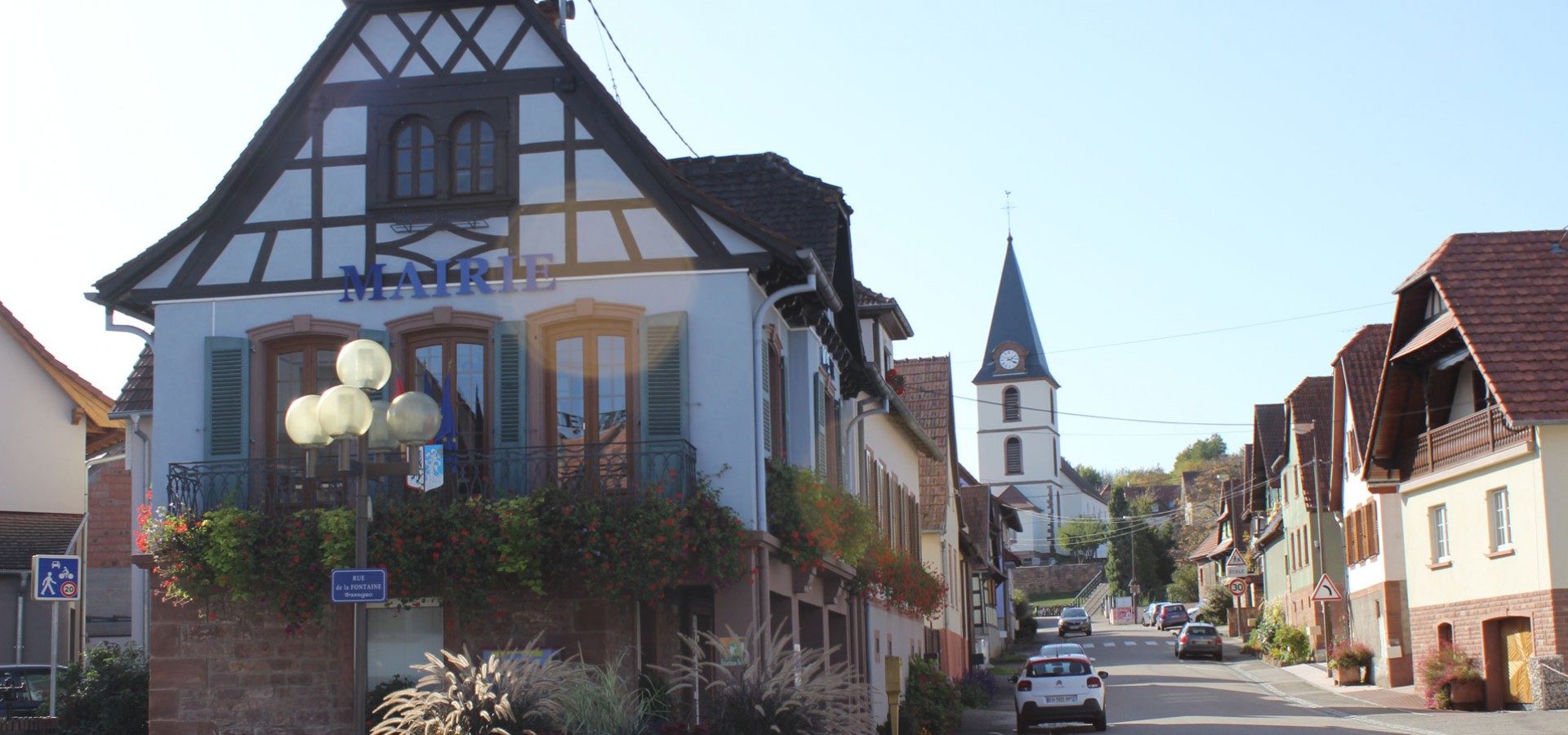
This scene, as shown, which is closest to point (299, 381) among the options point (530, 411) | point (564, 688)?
point (530, 411)

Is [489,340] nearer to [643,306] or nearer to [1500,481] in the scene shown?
[643,306]

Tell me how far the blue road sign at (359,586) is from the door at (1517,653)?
2196 centimetres

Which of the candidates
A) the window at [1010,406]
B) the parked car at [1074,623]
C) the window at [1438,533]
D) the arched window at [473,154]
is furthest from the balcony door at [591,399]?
the window at [1010,406]

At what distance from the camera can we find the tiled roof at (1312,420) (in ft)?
154

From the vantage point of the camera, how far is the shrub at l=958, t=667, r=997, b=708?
34.0m

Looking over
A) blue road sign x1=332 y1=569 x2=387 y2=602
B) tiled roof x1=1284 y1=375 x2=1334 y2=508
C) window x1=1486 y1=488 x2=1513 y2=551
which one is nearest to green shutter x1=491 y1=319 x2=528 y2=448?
blue road sign x1=332 y1=569 x2=387 y2=602

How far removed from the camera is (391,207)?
691 inches

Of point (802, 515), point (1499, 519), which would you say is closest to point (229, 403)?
point (802, 515)

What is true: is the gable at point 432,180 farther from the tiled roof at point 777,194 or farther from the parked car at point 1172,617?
the parked car at point 1172,617

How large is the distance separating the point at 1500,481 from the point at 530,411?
18678 mm

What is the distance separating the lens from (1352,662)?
3788 cm

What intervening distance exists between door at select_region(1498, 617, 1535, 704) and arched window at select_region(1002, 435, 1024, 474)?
98.9 meters

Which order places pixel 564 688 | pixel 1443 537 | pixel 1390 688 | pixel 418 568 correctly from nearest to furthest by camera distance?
pixel 564 688 → pixel 418 568 → pixel 1443 537 → pixel 1390 688

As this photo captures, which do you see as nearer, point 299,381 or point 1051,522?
point 299,381
